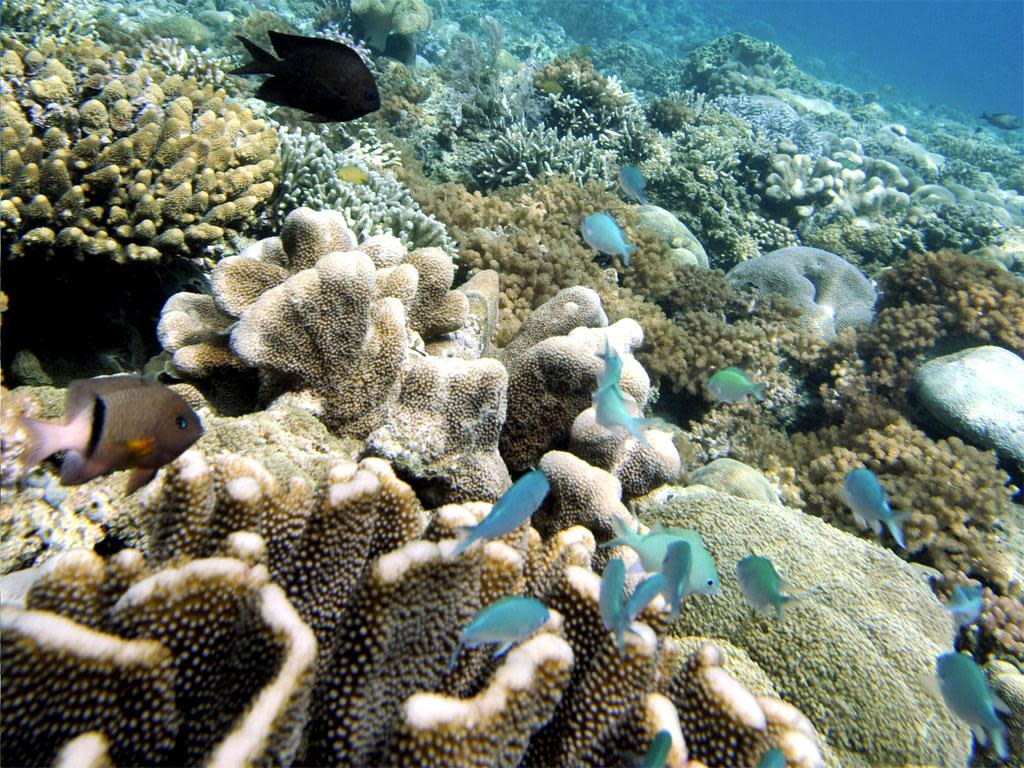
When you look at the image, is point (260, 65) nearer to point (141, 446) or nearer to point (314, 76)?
point (314, 76)

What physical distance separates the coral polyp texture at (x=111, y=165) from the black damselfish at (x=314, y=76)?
1.46 meters

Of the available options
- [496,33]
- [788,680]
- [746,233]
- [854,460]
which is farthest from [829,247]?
[788,680]

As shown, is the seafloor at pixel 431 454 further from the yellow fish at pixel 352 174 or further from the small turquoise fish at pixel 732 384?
the small turquoise fish at pixel 732 384

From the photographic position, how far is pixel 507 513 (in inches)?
60.9

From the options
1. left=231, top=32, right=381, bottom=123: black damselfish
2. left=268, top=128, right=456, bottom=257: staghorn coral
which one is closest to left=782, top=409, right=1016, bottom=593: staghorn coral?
left=268, top=128, right=456, bottom=257: staghorn coral

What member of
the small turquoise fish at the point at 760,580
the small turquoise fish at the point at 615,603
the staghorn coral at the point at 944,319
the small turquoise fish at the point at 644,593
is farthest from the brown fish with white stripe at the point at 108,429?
the staghorn coral at the point at 944,319

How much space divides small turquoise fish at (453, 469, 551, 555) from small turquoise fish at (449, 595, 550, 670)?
0.59 feet

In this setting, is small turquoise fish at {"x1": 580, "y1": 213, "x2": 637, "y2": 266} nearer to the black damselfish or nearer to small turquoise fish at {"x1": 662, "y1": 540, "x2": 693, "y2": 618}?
the black damselfish

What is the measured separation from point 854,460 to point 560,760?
5.94 meters

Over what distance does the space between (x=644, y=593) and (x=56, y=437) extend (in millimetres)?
1721

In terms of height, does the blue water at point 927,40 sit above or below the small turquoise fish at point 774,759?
above

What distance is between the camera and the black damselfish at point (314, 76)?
2.49 m

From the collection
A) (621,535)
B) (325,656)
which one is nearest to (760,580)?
(621,535)

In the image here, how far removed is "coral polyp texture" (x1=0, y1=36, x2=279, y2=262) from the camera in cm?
321
